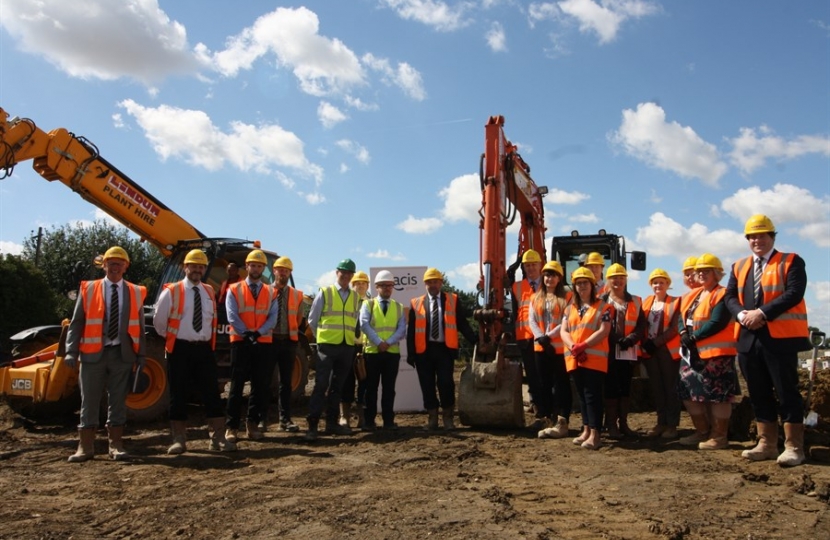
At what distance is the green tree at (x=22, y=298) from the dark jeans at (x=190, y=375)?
15.9 meters

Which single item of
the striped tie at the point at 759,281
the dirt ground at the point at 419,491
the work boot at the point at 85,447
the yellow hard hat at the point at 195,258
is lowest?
the dirt ground at the point at 419,491

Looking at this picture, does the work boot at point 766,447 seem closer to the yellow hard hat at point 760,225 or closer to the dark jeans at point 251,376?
the yellow hard hat at point 760,225

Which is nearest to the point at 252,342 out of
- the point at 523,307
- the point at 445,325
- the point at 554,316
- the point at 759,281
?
the point at 445,325

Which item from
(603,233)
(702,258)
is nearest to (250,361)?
(702,258)

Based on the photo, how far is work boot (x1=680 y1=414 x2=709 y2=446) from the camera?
6.63m

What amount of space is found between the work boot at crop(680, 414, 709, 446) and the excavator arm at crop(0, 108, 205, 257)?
727 cm

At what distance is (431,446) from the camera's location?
22.2 ft

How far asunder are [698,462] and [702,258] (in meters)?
2.01

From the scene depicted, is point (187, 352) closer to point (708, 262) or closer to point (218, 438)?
point (218, 438)

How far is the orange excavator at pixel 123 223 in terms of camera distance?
8117mm

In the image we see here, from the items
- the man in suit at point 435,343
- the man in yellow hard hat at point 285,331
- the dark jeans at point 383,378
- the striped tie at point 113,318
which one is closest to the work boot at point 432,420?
the man in suit at point 435,343

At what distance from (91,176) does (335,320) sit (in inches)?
179

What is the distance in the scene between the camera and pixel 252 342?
23.6ft

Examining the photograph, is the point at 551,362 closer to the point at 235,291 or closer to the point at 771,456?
the point at 771,456
